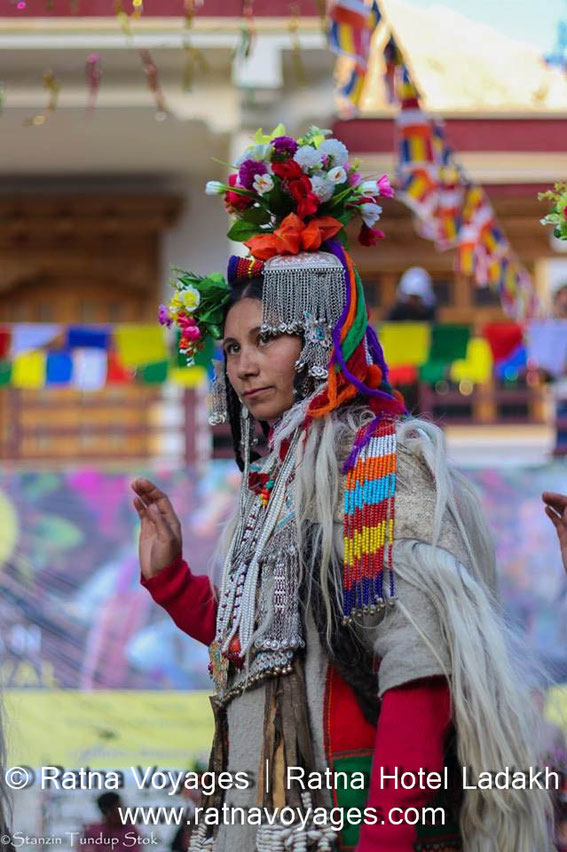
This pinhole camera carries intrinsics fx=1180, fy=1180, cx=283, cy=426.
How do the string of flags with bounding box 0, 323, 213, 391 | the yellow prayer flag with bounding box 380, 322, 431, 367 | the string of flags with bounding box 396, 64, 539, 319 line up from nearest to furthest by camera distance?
the string of flags with bounding box 396, 64, 539, 319 → the yellow prayer flag with bounding box 380, 322, 431, 367 → the string of flags with bounding box 0, 323, 213, 391

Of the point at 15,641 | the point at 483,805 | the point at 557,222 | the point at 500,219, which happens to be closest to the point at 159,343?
the point at 15,641

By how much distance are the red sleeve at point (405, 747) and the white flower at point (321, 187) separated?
3.45ft

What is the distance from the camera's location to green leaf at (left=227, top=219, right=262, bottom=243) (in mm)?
2623

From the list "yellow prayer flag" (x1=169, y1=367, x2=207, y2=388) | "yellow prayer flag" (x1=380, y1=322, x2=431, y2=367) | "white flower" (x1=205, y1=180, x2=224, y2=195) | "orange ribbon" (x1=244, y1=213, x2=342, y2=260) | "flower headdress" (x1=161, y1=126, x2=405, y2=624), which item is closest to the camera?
"flower headdress" (x1=161, y1=126, x2=405, y2=624)

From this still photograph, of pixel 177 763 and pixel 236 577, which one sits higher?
pixel 236 577

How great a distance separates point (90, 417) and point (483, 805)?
24.6 feet

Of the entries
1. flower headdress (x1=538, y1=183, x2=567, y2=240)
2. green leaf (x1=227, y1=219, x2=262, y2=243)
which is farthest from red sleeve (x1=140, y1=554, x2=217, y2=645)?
flower headdress (x1=538, y1=183, x2=567, y2=240)

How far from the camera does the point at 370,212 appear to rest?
2561mm

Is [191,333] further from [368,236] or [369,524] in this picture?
[369,524]

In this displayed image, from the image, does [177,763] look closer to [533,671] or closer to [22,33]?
[533,671]

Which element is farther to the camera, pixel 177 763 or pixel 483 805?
pixel 177 763

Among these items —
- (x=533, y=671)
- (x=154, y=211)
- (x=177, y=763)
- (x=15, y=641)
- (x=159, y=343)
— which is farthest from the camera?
(x=154, y=211)

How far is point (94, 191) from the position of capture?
929 cm

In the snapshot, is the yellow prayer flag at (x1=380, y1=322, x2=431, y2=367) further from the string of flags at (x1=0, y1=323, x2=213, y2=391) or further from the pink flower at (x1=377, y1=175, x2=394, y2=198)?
the pink flower at (x1=377, y1=175, x2=394, y2=198)
